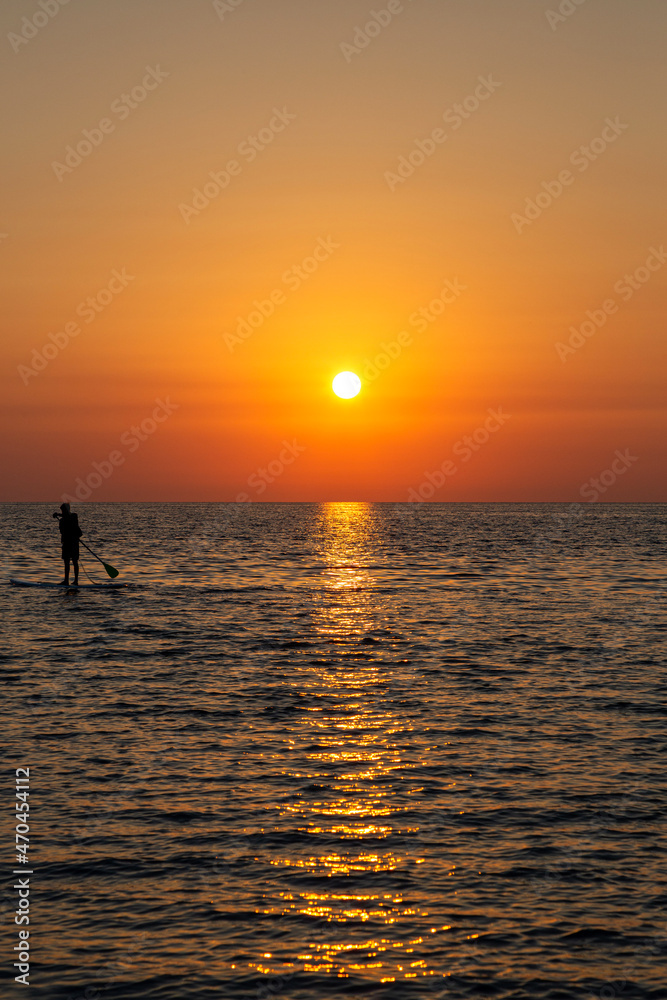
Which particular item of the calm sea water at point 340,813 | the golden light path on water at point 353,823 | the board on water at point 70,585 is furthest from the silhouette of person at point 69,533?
the golden light path on water at point 353,823

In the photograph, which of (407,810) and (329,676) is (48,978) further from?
(329,676)

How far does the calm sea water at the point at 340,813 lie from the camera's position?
879cm

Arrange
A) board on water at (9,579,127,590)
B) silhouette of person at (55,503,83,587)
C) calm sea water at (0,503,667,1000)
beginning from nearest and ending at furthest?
calm sea water at (0,503,667,1000) → silhouette of person at (55,503,83,587) → board on water at (9,579,127,590)

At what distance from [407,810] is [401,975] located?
14.1ft

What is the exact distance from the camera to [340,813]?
12.6m

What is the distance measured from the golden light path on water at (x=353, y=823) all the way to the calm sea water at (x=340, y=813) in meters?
0.04

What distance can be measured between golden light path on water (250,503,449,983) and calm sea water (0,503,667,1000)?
4 centimetres

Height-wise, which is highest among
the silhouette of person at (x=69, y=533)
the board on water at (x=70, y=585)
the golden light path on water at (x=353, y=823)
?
the silhouette of person at (x=69, y=533)

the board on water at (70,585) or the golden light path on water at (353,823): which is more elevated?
the board on water at (70,585)

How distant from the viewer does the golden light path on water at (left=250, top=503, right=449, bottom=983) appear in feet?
29.1

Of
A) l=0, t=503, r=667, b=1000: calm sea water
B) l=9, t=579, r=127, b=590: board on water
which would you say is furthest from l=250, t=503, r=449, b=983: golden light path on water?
l=9, t=579, r=127, b=590: board on water

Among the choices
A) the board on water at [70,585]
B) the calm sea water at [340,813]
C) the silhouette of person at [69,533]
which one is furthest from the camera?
the board on water at [70,585]

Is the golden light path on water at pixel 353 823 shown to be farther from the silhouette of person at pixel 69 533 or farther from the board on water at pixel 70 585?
the board on water at pixel 70 585

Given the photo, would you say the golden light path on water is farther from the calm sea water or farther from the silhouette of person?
the silhouette of person
